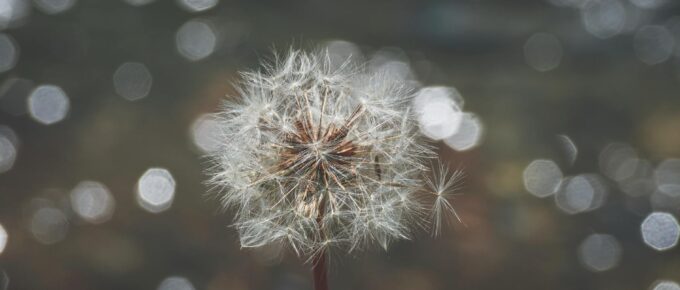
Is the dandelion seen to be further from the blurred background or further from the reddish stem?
the blurred background

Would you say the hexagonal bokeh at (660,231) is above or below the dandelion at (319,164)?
below

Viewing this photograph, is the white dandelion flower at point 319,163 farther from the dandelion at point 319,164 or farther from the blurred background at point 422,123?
the blurred background at point 422,123

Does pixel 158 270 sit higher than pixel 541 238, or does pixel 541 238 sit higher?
pixel 541 238

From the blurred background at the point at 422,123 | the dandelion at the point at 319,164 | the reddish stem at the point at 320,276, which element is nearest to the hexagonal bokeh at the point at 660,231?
the blurred background at the point at 422,123

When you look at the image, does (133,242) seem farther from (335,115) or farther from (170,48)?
(335,115)

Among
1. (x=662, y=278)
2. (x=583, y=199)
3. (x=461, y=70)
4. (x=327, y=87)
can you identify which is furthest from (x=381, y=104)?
(x=662, y=278)

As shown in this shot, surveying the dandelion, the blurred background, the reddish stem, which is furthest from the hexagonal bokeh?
the reddish stem
